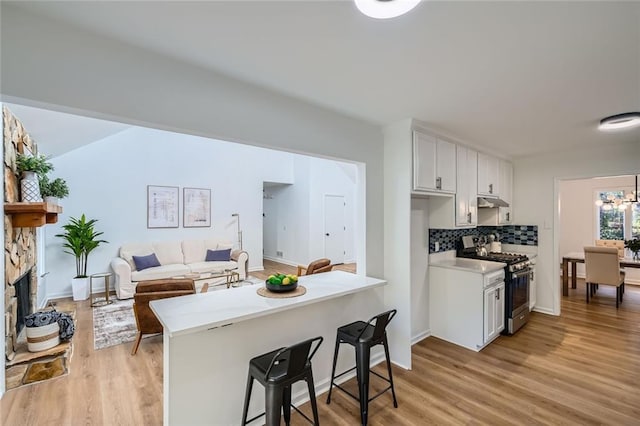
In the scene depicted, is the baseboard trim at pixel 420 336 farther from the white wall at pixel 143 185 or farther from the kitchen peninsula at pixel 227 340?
the white wall at pixel 143 185

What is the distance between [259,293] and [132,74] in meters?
1.64

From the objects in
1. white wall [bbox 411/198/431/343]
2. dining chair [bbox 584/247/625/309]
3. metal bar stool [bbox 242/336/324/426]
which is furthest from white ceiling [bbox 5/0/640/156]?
dining chair [bbox 584/247/625/309]

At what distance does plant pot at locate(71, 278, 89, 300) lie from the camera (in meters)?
4.98

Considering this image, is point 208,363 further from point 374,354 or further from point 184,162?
point 184,162

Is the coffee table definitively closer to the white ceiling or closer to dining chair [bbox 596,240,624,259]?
the white ceiling

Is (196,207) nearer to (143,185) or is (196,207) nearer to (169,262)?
(143,185)

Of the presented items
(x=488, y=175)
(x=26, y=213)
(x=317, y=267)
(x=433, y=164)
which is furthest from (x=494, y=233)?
(x=26, y=213)

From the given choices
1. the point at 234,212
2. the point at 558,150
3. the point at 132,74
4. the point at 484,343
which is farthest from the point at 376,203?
the point at 234,212

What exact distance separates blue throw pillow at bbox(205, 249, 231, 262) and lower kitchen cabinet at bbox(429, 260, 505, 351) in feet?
14.3

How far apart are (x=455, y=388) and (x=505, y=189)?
10.7ft

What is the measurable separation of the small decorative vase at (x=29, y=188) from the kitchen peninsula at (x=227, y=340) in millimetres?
2456

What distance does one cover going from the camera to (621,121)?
270cm

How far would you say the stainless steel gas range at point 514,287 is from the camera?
361cm

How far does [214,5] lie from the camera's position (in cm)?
129
